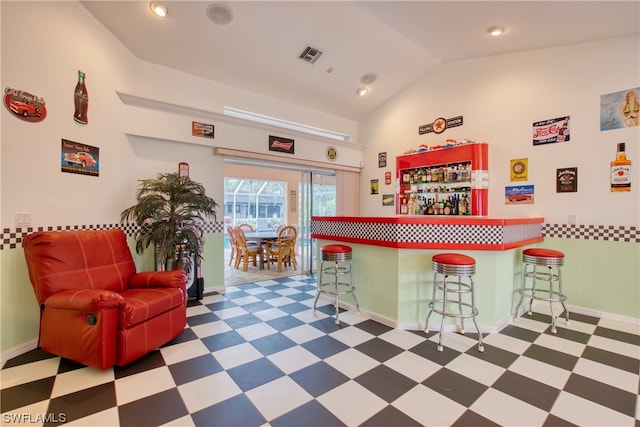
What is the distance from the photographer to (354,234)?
11.1 ft

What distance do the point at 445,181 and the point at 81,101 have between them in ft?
15.6

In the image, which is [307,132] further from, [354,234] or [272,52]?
[354,234]

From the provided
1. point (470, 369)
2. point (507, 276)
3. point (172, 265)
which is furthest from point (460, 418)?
point (172, 265)

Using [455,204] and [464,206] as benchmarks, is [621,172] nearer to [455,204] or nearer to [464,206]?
[464,206]

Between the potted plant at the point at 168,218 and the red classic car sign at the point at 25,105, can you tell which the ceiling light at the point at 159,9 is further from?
the potted plant at the point at 168,218

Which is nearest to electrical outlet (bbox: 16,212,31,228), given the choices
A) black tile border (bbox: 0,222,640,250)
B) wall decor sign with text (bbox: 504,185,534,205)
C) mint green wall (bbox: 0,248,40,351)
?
black tile border (bbox: 0,222,640,250)

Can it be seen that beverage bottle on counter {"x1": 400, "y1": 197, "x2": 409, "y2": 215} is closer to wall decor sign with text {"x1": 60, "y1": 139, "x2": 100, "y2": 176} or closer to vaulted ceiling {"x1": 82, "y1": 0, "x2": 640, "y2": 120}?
vaulted ceiling {"x1": 82, "y1": 0, "x2": 640, "y2": 120}

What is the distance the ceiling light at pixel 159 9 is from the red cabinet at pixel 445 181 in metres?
3.91

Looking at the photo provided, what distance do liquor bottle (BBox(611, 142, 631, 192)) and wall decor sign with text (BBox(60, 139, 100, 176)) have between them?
576cm

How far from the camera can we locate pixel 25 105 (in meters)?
2.43

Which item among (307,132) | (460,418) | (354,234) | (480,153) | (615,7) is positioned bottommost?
(460,418)

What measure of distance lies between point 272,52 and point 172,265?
123 inches

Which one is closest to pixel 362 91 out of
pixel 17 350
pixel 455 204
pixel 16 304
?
pixel 455 204

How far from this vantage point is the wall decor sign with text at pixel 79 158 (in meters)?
2.78
